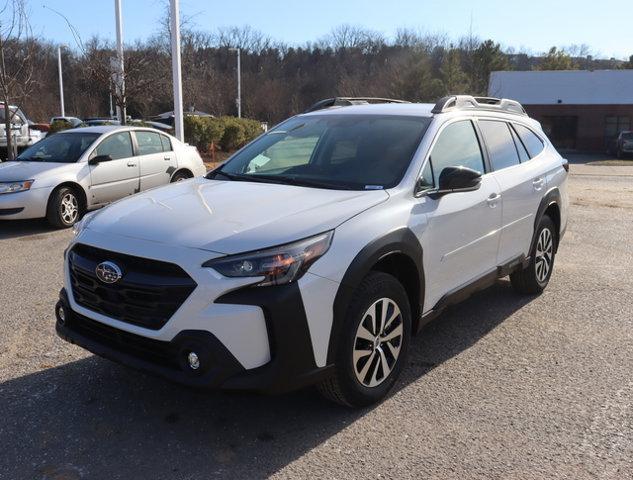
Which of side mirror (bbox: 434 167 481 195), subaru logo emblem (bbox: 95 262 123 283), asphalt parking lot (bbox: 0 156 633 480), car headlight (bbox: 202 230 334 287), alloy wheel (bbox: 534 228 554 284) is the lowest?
asphalt parking lot (bbox: 0 156 633 480)

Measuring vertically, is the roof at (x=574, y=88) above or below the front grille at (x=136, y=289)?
above

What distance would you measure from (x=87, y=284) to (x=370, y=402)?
1715 millimetres

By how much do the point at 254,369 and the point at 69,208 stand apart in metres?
7.13

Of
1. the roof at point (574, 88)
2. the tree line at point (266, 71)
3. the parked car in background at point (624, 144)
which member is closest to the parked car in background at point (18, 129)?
the tree line at point (266, 71)

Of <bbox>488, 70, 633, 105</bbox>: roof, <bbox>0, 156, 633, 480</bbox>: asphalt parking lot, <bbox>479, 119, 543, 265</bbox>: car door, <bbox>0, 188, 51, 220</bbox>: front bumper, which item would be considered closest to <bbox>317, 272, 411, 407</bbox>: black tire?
<bbox>0, 156, 633, 480</bbox>: asphalt parking lot

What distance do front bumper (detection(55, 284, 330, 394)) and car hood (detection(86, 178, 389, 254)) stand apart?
0.96 ft

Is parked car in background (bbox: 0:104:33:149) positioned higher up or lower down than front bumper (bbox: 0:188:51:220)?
higher up

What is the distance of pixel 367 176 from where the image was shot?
409cm

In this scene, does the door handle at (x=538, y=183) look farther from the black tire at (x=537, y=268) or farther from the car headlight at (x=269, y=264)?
the car headlight at (x=269, y=264)

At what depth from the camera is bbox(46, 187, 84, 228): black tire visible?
896cm

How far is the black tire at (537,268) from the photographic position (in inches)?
224

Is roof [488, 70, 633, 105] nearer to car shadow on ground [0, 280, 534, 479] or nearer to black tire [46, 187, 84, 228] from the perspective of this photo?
black tire [46, 187, 84, 228]

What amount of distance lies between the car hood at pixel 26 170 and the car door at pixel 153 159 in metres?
1.36

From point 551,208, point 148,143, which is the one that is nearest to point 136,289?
point 551,208
